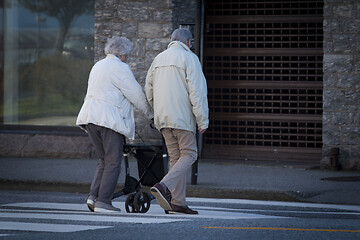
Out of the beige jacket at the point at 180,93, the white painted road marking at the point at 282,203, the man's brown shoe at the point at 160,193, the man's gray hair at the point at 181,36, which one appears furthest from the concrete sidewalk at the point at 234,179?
the man's gray hair at the point at 181,36

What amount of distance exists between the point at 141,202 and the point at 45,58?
714 centimetres

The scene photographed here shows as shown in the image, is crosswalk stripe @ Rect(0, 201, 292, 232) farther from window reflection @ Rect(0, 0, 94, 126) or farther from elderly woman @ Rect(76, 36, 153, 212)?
window reflection @ Rect(0, 0, 94, 126)

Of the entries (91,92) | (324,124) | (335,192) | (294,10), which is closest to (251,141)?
(324,124)

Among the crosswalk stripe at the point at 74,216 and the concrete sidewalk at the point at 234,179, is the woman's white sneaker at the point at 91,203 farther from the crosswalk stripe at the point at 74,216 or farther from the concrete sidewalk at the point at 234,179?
the concrete sidewalk at the point at 234,179

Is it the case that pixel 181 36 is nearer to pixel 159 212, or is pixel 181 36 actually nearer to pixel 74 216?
pixel 159 212

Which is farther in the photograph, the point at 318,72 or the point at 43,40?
the point at 43,40

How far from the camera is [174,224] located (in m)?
6.61

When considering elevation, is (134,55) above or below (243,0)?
below

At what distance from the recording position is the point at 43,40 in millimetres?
14367

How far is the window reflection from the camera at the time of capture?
557 inches

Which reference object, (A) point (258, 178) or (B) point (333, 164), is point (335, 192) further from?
(B) point (333, 164)

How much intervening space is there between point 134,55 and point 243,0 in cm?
213

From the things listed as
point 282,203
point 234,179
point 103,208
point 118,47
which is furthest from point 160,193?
point 234,179

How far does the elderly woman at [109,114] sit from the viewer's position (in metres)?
7.74
